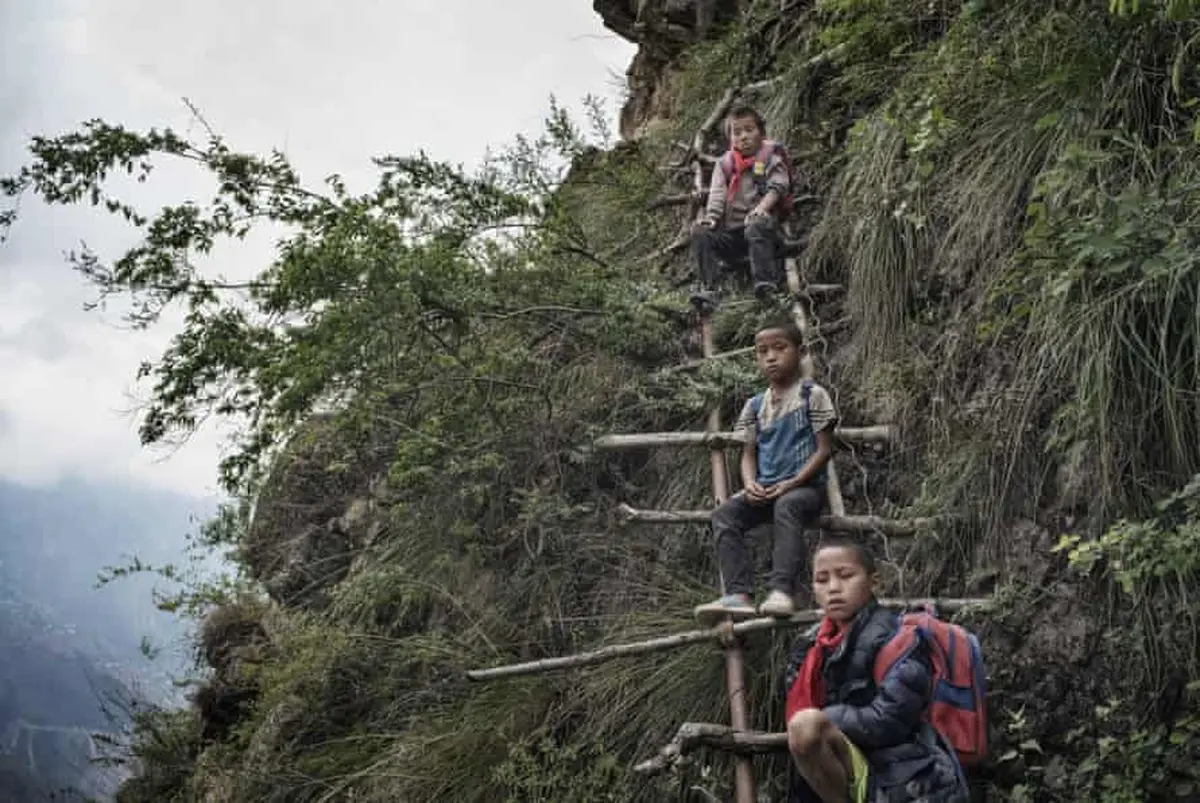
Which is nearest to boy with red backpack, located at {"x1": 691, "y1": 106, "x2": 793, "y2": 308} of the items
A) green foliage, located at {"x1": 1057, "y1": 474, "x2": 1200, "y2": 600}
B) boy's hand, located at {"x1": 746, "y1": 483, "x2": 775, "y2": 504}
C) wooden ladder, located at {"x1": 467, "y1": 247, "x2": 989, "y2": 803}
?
wooden ladder, located at {"x1": 467, "y1": 247, "x2": 989, "y2": 803}

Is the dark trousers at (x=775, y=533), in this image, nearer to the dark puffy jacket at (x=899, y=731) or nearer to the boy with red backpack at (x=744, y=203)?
the dark puffy jacket at (x=899, y=731)

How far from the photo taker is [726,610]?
12.1 feet

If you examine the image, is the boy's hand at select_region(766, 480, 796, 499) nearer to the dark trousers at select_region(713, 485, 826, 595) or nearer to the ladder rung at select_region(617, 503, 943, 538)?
the dark trousers at select_region(713, 485, 826, 595)

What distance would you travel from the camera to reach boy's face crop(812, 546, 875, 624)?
302 cm

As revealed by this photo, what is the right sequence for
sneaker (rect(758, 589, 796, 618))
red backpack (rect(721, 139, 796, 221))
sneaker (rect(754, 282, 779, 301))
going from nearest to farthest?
sneaker (rect(758, 589, 796, 618)), sneaker (rect(754, 282, 779, 301)), red backpack (rect(721, 139, 796, 221))

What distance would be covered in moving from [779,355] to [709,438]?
0.56 metres

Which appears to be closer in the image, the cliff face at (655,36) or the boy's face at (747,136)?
the boy's face at (747,136)

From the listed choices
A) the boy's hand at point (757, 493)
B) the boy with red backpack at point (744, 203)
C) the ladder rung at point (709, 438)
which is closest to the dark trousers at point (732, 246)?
the boy with red backpack at point (744, 203)

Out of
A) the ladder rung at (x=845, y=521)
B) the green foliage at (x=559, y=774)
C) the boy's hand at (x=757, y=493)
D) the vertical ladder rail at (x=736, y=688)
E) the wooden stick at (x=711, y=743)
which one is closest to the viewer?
the wooden stick at (x=711, y=743)

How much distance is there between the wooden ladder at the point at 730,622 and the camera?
318 cm

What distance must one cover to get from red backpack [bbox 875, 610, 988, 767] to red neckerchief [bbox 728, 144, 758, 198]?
384 cm

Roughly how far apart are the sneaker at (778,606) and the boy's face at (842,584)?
0.55m

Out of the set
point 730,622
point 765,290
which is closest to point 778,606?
point 730,622

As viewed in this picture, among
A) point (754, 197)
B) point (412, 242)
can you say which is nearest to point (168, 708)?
point (412, 242)
